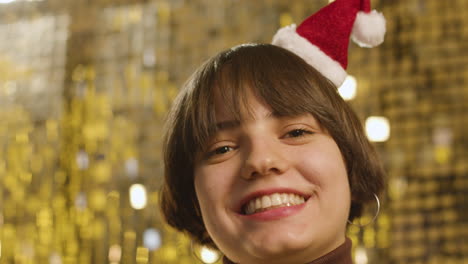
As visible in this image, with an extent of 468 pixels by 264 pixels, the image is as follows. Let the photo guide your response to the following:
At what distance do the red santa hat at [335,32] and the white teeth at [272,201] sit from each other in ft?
0.65

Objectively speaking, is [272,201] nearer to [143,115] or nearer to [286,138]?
Result: [286,138]

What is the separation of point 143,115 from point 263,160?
105 centimetres

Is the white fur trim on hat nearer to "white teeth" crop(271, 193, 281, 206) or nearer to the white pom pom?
the white pom pom

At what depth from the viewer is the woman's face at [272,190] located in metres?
0.58

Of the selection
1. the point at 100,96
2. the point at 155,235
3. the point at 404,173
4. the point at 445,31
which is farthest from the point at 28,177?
the point at 445,31

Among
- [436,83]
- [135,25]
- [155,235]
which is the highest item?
[135,25]

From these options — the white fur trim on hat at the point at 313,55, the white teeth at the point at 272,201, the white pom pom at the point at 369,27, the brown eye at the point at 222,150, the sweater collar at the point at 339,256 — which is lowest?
the sweater collar at the point at 339,256

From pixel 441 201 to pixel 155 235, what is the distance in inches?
28.1

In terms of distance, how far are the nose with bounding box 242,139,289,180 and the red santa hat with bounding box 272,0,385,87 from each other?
18 cm

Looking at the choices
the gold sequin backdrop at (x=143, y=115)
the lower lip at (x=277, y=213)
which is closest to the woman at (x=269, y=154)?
the lower lip at (x=277, y=213)

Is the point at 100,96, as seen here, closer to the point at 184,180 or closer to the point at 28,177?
the point at 28,177

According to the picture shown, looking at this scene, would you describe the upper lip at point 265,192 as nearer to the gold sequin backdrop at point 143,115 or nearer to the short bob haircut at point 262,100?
the short bob haircut at point 262,100

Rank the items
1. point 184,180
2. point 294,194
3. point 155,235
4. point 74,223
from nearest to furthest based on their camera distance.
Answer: point 294,194 → point 184,180 → point 155,235 → point 74,223

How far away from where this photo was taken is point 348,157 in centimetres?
69
